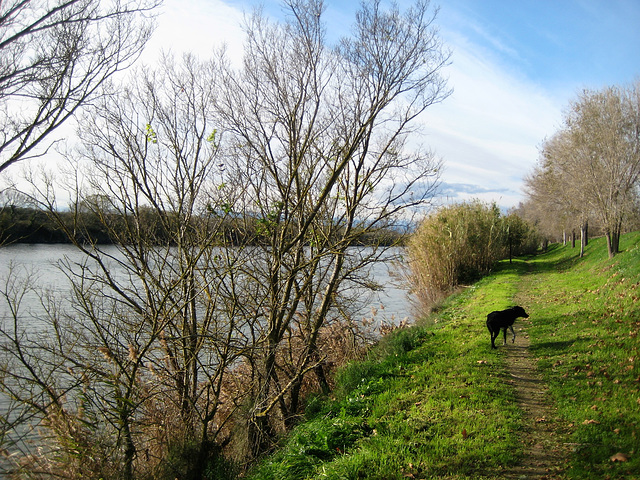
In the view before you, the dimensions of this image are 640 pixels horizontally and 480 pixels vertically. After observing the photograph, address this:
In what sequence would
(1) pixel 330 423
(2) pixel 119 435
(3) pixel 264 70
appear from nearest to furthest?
1. (1) pixel 330 423
2. (2) pixel 119 435
3. (3) pixel 264 70

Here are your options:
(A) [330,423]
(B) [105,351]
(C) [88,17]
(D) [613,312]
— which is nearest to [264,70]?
(C) [88,17]

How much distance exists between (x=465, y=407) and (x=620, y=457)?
1811 millimetres

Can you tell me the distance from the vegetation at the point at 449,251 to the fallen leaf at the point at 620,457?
1327 centimetres

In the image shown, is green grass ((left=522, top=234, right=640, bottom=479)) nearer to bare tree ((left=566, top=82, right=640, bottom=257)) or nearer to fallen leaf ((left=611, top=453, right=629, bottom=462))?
fallen leaf ((left=611, top=453, right=629, bottom=462))

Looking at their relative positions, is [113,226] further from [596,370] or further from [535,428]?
→ [596,370]

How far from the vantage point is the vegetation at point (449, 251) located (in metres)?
20.1

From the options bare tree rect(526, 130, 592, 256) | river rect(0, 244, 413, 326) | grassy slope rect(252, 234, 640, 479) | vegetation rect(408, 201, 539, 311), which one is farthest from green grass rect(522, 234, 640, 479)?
bare tree rect(526, 130, 592, 256)

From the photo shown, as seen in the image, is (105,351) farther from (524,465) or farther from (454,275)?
(454,275)

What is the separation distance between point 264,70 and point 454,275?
49.2 feet

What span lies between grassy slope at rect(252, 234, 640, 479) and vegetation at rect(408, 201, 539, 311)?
9.09 m

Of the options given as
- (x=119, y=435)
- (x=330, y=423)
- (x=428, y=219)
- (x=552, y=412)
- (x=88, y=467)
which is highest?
(x=428, y=219)

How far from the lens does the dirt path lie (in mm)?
4125

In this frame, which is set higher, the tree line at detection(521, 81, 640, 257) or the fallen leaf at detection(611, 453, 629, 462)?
the tree line at detection(521, 81, 640, 257)

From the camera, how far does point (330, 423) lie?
602 cm
